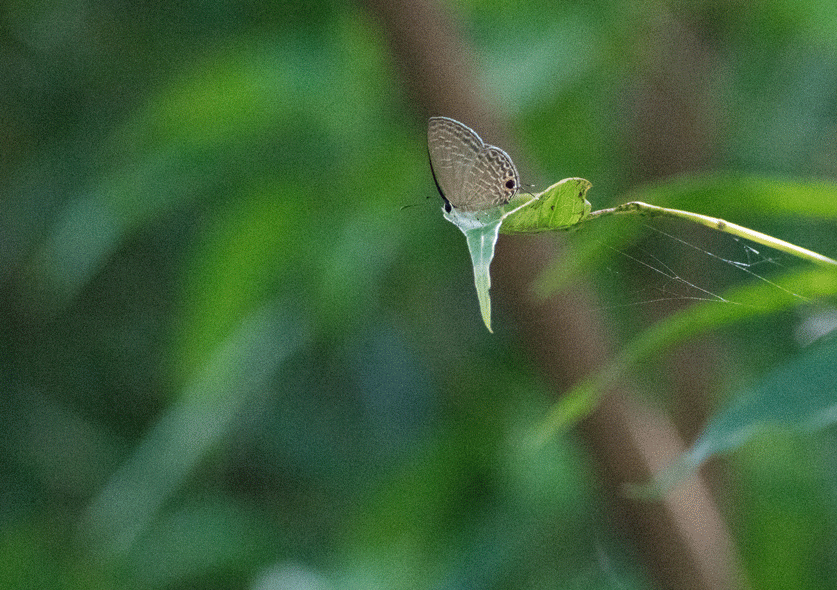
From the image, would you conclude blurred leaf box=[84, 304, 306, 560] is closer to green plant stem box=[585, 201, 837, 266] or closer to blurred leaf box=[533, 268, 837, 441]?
blurred leaf box=[533, 268, 837, 441]

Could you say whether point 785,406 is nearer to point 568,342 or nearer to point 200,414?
point 568,342

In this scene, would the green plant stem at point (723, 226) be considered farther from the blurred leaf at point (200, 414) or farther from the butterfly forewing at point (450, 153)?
the blurred leaf at point (200, 414)

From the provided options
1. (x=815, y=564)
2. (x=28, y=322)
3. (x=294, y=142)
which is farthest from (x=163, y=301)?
(x=815, y=564)

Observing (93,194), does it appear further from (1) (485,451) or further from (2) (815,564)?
(2) (815,564)

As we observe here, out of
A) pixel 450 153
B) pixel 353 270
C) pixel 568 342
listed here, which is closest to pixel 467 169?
pixel 450 153

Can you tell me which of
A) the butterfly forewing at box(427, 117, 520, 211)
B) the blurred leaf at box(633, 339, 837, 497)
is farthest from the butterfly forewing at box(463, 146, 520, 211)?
the blurred leaf at box(633, 339, 837, 497)
